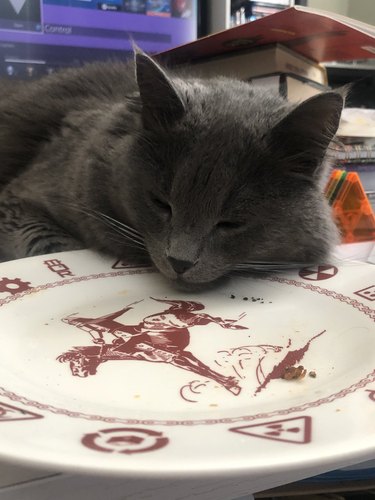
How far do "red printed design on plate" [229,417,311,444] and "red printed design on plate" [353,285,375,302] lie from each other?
19.7 inches

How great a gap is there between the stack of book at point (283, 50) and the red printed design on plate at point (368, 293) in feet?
2.80

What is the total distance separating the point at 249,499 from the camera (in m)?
0.93

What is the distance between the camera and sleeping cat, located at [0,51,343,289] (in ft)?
3.60

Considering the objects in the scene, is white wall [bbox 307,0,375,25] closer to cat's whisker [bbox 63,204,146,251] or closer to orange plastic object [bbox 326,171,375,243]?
orange plastic object [bbox 326,171,375,243]

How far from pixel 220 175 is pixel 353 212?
2.96 feet

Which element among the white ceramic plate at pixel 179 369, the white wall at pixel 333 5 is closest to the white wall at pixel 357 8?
the white wall at pixel 333 5

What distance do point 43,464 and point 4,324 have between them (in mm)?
483

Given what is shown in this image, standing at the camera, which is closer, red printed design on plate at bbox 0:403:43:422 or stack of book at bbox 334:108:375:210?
red printed design on plate at bbox 0:403:43:422

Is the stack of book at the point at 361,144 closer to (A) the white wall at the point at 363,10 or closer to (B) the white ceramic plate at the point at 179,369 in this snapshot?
(B) the white ceramic plate at the point at 179,369

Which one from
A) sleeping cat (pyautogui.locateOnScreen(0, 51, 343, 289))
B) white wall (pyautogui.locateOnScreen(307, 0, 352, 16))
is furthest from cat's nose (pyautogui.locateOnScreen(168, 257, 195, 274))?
white wall (pyautogui.locateOnScreen(307, 0, 352, 16))

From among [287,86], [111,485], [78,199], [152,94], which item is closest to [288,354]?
[111,485]

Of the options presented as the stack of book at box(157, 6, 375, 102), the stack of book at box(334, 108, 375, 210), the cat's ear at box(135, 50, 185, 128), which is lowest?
the stack of book at box(334, 108, 375, 210)

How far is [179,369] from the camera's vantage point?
0.88 meters

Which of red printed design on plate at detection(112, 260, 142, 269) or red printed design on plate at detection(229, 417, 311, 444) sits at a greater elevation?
red printed design on plate at detection(112, 260, 142, 269)
